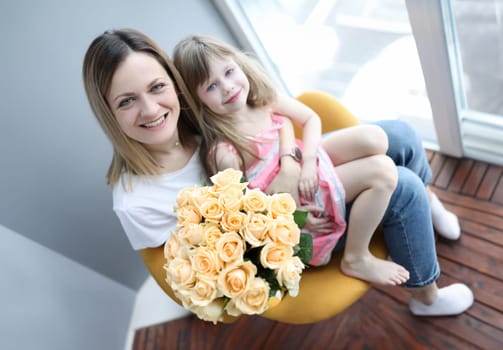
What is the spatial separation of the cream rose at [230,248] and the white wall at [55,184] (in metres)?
0.75

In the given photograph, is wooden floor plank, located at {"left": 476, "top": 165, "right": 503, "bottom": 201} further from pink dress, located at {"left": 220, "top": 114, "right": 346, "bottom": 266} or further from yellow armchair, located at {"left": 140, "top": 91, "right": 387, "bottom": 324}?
pink dress, located at {"left": 220, "top": 114, "right": 346, "bottom": 266}

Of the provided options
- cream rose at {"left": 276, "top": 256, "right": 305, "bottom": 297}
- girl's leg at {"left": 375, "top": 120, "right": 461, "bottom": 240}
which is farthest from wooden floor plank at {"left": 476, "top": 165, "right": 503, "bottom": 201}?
cream rose at {"left": 276, "top": 256, "right": 305, "bottom": 297}

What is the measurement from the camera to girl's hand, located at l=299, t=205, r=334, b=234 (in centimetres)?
128

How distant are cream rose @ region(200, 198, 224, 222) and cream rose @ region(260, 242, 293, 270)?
123mm

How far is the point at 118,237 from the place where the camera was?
5.92 ft

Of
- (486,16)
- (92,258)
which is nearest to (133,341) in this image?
(92,258)

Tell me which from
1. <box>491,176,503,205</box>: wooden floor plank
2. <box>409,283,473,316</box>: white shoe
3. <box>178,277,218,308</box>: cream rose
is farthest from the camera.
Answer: <box>491,176,503,205</box>: wooden floor plank

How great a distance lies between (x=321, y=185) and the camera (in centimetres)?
130

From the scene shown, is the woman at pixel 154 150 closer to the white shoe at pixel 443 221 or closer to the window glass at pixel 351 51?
the white shoe at pixel 443 221

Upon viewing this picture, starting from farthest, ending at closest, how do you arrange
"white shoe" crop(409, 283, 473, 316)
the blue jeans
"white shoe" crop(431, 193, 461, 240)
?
1. "white shoe" crop(431, 193, 461, 240)
2. "white shoe" crop(409, 283, 473, 316)
3. the blue jeans

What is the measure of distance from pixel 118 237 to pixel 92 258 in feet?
0.47

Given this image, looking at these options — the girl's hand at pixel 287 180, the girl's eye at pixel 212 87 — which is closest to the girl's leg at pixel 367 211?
the girl's hand at pixel 287 180

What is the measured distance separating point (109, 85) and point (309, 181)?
2.13 ft

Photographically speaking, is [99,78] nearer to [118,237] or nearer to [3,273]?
[3,273]
